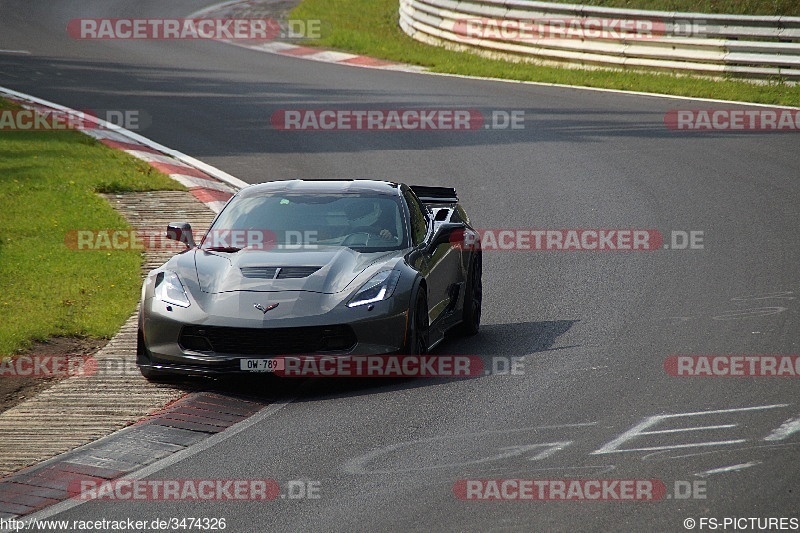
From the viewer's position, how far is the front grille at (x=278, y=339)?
8953 millimetres

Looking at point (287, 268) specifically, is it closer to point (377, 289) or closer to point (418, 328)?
point (377, 289)

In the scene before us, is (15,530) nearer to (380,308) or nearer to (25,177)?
(380,308)

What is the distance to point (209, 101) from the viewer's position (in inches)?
902

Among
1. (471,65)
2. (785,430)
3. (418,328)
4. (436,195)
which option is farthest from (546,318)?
(471,65)

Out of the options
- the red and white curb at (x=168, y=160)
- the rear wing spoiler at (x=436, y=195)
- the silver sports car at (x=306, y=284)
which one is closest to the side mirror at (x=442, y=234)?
the silver sports car at (x=306, y=284)

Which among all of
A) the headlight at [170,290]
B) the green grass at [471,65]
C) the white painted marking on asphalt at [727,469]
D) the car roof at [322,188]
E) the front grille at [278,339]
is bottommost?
the white painted marking on asphalt at [727,469]

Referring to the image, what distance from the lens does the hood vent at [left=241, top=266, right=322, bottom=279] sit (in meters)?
9.30

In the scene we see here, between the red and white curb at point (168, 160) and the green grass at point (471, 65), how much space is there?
30.0 ft

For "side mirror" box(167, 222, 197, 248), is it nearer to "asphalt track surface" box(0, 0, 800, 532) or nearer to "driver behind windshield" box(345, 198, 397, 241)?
"driver behind windshield" box(345, 198, 397, 241)

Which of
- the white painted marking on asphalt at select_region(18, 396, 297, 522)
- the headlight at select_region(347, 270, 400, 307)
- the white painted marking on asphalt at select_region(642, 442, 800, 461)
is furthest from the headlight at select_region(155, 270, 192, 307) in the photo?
the white painted marking on asphalt at select_region(642, 442, 800, 461)

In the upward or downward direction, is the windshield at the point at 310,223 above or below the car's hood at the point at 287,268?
above

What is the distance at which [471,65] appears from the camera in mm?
27391

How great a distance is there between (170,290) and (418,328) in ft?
5.86

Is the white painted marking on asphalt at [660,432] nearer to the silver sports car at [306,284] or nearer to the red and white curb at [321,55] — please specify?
the silver sports car at [306,284]
